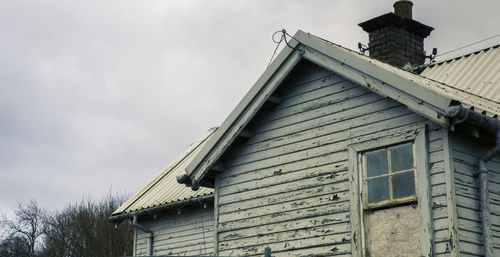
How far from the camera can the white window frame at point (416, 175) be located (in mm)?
9875

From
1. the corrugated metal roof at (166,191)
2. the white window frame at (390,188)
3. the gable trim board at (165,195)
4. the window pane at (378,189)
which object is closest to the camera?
the white window frame at (390,188)

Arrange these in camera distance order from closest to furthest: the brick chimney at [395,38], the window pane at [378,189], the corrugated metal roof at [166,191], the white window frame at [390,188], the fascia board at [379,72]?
1. the fascia board at [379,72]
2. the white window frame at [390,188]
3. the window pane at [378,189]
4. the brick chimney at [395,38]
5. the corrugated metal roof at [166,191]

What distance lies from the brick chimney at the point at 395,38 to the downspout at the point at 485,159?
24.5 ft

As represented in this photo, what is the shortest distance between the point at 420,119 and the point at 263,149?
312cm

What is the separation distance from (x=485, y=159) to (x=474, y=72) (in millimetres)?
4045

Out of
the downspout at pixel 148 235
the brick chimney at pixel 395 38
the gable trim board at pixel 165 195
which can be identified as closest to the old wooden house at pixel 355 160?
the brick chimney at pixel 395 38

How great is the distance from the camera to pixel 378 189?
34.8 feet

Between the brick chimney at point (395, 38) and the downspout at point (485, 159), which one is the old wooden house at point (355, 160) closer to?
the downspout at point (485, 159)

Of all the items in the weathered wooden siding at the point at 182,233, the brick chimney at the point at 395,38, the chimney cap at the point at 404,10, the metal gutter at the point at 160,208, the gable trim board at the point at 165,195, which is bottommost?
the weathered wooden siding at the point at 182,233

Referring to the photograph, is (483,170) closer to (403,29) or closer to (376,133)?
(376,133)

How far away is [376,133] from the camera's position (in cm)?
1088

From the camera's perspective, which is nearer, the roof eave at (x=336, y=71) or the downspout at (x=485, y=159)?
the downspout at (x=485, y=159)

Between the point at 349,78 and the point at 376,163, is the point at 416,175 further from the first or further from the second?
the point at 349,78

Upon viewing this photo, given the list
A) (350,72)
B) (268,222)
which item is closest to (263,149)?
(268,222)
